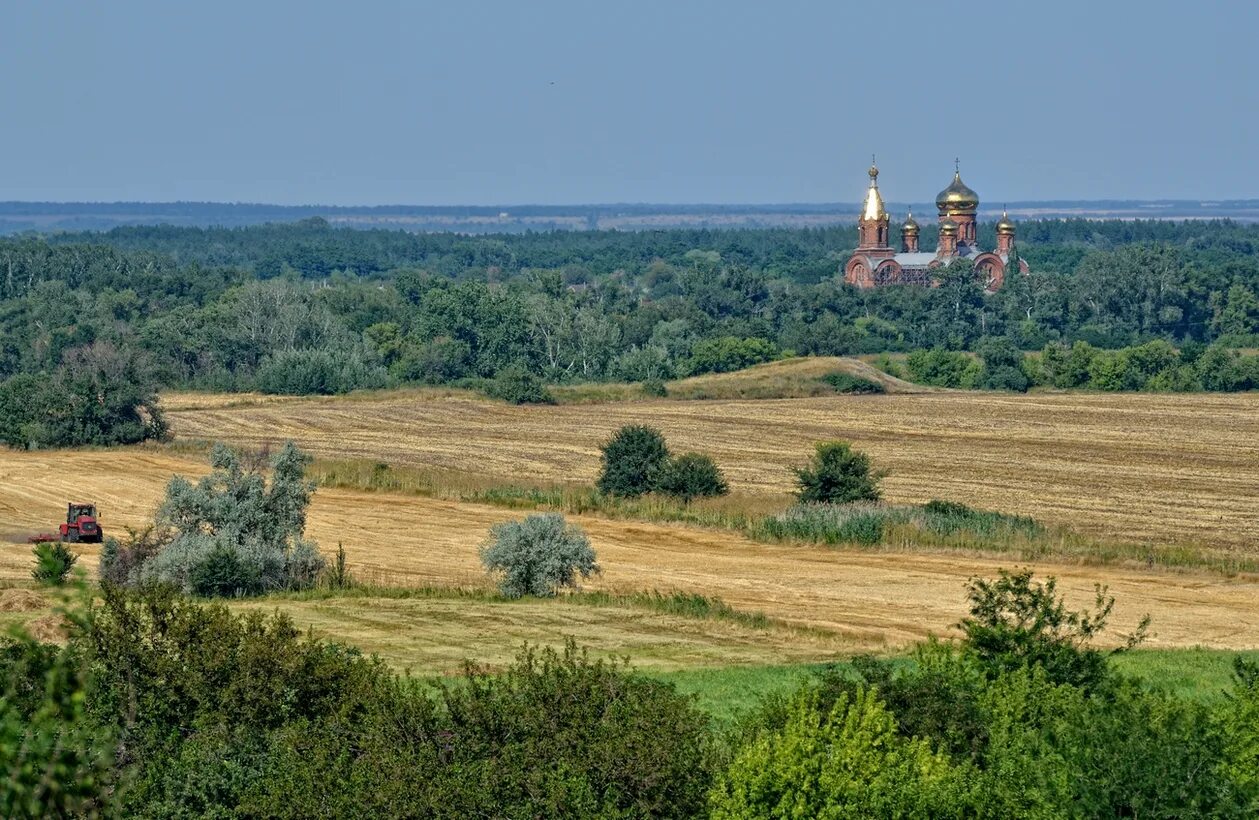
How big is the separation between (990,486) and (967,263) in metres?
83.7

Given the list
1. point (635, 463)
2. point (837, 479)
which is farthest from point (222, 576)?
point (837, 479)

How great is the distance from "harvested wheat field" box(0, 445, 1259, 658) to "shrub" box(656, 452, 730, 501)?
3.20 metres

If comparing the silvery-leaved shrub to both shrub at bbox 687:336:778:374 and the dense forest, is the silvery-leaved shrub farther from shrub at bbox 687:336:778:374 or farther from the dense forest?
shrub at bbox 687:336:778:374

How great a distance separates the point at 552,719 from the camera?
747 inches

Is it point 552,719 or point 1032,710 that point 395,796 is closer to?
point 552,719

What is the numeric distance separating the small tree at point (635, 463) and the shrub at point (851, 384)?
39757 millimetres

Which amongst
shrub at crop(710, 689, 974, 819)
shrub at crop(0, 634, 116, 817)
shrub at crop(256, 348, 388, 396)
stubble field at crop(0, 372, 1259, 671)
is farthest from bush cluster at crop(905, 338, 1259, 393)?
shrub at crop(0, 634, 116, 817)

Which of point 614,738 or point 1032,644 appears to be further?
point 1032,644

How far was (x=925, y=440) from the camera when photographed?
67.1 meters

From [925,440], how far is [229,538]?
1374 inches

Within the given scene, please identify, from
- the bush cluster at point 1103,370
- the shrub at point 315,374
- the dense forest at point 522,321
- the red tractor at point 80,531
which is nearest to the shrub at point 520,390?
the dense forest at point 522,321

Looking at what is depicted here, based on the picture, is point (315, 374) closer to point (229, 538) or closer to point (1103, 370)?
point (1103, 370)

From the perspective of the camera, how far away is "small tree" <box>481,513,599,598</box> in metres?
36.8

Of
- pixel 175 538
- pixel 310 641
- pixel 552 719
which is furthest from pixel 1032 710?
pixel 175 538
